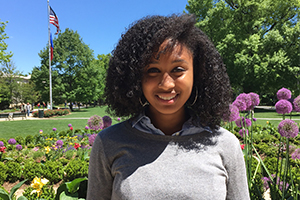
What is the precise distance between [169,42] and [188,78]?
0.21 metres

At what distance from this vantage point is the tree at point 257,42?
57.3ft

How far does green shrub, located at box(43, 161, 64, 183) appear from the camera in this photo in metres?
3.34

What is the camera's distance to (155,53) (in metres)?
1.12

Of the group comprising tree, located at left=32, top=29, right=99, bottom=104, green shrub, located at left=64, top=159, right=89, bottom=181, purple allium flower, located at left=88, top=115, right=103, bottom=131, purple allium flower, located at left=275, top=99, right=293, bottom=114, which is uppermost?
tree, located at left=32, top=29, right=99, bottom=104

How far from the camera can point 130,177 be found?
1.05 m

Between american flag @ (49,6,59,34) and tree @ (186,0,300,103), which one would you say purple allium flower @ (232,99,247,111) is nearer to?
tree @ (186,0,300,103)

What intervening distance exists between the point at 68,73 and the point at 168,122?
28723mm

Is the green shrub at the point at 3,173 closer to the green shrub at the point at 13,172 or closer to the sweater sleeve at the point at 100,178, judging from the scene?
the green shrub at the point at 13,172

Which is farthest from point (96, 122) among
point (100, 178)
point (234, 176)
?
point (234, 176)

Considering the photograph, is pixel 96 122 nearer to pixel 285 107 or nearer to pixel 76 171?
pixel 76 171

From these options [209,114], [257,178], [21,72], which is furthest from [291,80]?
[21,72]

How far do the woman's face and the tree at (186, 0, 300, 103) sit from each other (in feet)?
55.5

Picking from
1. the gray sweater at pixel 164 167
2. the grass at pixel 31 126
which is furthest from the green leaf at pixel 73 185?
the grass at pixel 31 126

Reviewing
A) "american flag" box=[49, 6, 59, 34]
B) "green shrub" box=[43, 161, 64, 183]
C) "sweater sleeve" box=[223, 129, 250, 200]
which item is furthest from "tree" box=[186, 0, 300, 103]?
"sweater sleeve" box=[223, 129, 250, 200]
